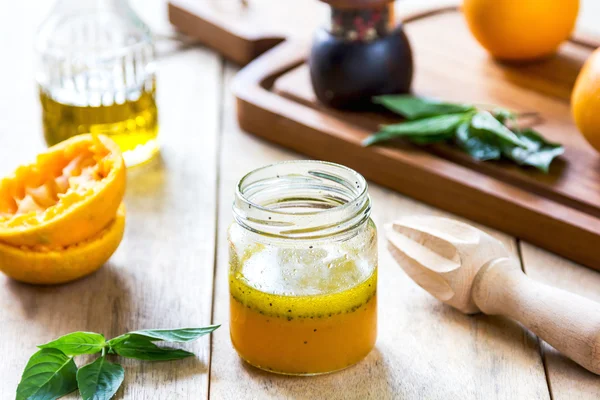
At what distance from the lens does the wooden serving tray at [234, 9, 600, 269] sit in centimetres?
134

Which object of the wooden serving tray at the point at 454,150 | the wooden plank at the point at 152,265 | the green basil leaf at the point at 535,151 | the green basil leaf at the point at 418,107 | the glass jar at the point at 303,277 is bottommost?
the wooden plank at the point at 152,265

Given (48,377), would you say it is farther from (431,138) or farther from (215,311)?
(431,138)

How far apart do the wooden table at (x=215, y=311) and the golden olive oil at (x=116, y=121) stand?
0.14 feet

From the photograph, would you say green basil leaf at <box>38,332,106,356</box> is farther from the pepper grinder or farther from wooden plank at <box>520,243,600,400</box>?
the pepper grinder

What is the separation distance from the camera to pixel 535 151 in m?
1.44

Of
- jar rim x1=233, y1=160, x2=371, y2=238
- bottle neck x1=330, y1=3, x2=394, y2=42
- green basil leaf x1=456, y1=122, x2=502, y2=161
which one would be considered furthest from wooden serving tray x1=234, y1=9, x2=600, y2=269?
jar rim x1=233, y1=160, x2=371, y2=238

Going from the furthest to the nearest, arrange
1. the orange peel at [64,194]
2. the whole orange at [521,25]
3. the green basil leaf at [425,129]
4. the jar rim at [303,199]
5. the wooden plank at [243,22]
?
1. the wooden plank at [243,22]
2. the whole orange at [521,25]
3. the green basil leaf at [425,129]
4. the orange peel at [64,194]
5. the jar rim at [303,199]

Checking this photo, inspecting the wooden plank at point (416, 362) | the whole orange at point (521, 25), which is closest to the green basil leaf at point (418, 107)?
the whole orange at point (521, 25)

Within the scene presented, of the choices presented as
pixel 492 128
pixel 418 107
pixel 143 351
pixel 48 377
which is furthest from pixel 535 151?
pixel 48 377

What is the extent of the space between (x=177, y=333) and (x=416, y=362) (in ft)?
0.91

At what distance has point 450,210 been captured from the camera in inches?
56.0

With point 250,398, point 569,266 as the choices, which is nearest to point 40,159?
point 250,398

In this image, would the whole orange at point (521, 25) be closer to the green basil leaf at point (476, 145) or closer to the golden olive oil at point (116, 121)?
the green basil leaf at point (476, 145)

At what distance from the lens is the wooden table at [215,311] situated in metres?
1.05
